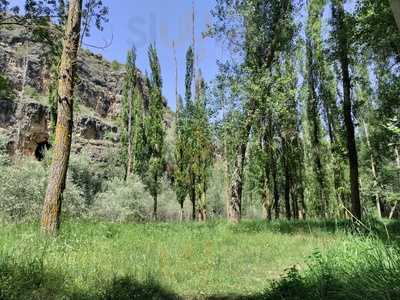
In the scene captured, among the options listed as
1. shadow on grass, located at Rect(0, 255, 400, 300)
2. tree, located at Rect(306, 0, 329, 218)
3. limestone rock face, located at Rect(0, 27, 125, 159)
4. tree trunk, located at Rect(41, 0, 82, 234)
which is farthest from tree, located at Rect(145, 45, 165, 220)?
shadow on grass, located at Rect(0, 255, 400, 300)

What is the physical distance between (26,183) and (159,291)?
17.8 metres

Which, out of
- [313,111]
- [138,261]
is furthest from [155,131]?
[138,261]

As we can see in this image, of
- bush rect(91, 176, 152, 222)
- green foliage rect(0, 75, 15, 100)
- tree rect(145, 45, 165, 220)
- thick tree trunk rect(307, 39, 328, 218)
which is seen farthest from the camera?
tree rect(145, 45, 165, 220)

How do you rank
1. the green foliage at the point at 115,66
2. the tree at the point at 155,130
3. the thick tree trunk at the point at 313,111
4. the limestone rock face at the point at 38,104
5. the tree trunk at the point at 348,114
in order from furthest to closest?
the green foliage at the point at 115,66 → the limestone rock face at the point at 38,104 → the tree at the point at 155,130 → the thick tree trunk at the point at 313,111 → the tree trunk at the point at 348,114

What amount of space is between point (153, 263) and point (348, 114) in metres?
12.0

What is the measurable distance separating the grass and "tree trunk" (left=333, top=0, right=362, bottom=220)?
5.27 metres

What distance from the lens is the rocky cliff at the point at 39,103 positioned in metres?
49.3

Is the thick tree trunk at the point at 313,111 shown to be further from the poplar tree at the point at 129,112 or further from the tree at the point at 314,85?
the poplar tree at the point at 129,112

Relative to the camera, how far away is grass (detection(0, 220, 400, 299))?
5250 millimetres

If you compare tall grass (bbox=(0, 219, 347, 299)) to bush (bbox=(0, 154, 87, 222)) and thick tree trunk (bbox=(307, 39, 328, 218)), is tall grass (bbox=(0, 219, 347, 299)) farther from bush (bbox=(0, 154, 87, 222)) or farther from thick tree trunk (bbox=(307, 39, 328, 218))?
thick tree trunk (bbox=(307, 39, 328, 218))

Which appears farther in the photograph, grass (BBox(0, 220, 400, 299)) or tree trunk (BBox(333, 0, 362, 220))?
tree trunk (BBox(333, 0, 362, 220))

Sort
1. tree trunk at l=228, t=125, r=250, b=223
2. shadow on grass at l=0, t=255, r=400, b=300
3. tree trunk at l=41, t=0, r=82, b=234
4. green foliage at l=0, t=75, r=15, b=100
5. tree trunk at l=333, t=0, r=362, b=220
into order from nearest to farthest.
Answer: shadow on grass at l=0, t=255, r=400, b=300, tree trunk at l=41, t=0, r=82, b=234, green foliage at l=0, t=75, r=15, b=100, tree trunk at l=333, t=0, r=362, b=220, tree trunk at l=228, t=125, r=250, b=223

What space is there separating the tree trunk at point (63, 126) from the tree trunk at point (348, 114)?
32.9 feet

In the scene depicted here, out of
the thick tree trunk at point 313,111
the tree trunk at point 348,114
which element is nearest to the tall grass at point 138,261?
the tree trunk at point 348,114
